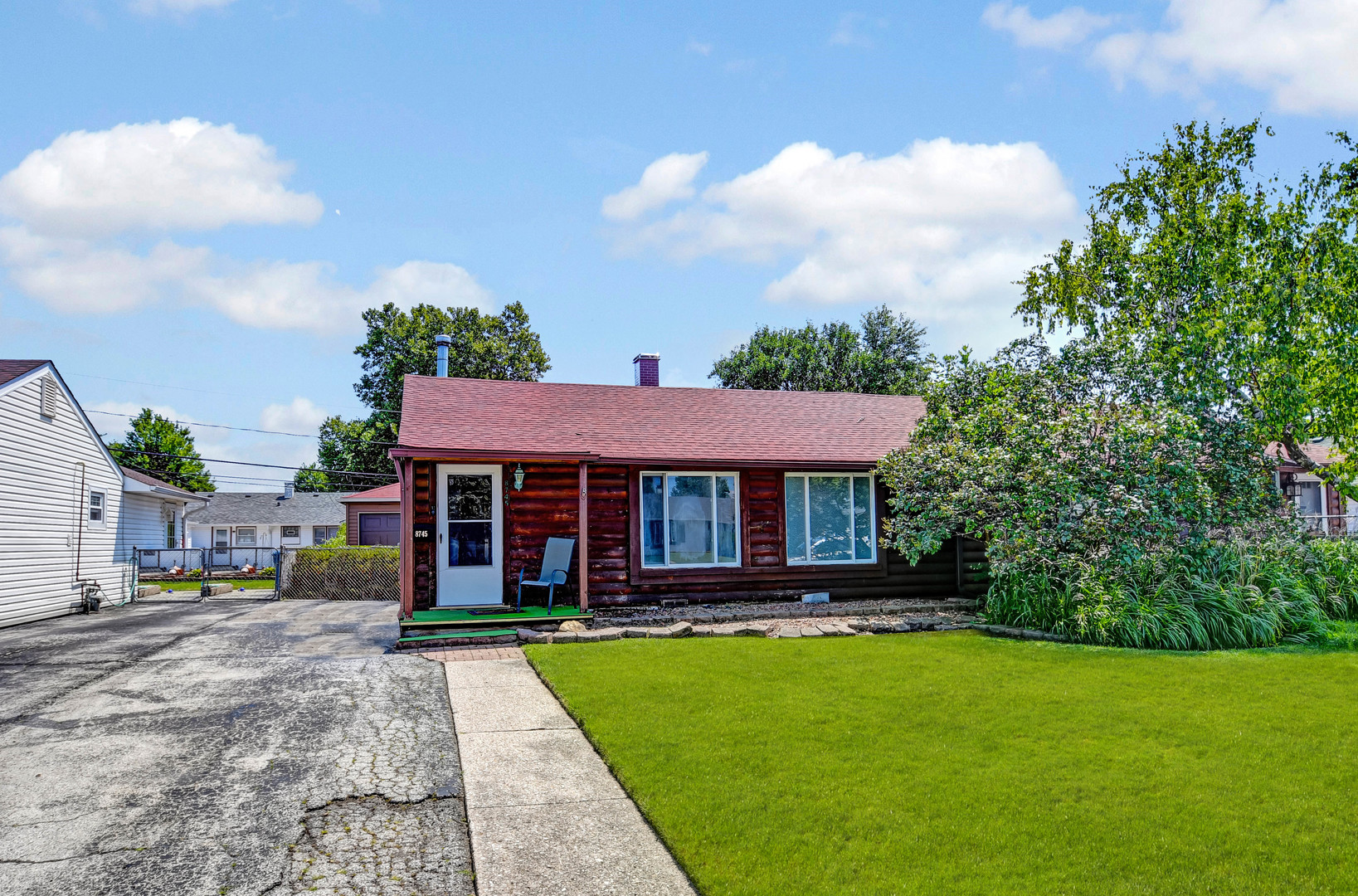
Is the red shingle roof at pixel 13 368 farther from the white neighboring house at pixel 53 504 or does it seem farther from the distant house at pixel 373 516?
the distant house at pixel 373 516

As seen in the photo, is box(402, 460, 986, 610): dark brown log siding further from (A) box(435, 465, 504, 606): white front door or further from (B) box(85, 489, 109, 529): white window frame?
(B) box(85, 489, 109, 529): white window frame

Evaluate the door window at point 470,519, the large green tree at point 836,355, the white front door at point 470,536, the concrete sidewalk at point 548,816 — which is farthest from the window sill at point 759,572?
the large green tree at point 836,355

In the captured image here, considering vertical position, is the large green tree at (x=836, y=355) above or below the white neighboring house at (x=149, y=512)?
above

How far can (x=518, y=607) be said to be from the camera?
12.4 meters

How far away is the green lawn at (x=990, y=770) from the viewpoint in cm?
379

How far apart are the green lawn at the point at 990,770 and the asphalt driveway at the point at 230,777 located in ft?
4.11

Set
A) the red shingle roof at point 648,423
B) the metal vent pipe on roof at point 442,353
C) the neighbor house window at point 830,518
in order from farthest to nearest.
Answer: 1. the metal vent pipe on roof at point 442,353
2. the neighbor house window at point 830,518
3. the red shingle roof at point 648,423

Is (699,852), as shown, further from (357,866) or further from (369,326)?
(369,326)

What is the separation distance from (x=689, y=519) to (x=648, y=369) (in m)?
6.24

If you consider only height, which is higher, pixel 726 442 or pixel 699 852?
pixel 726 442

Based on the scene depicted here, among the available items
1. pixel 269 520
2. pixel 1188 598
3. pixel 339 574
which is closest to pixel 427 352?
pixel 269 520

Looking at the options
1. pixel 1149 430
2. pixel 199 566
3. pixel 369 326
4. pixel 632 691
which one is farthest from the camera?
pixel 369 326

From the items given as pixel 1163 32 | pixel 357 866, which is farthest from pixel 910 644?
pixel 1163 32

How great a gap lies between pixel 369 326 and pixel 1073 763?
136 ft
